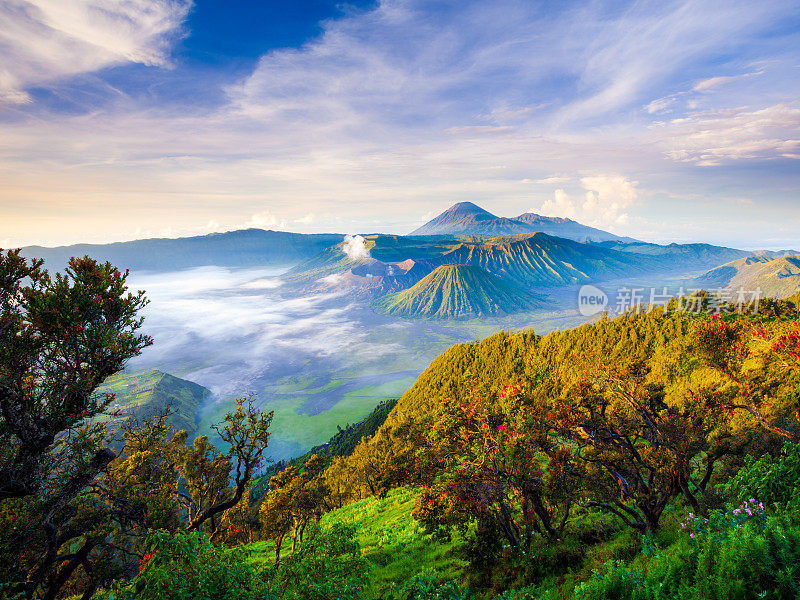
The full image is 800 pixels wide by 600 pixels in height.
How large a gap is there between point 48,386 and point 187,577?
31.8ft

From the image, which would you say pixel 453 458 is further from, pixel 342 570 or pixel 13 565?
pixel 13 565

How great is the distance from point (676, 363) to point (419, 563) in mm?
64831

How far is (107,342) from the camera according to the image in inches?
465

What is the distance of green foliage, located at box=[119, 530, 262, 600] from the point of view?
6.32 m

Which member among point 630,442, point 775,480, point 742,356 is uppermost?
point 742,356

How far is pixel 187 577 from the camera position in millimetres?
6770

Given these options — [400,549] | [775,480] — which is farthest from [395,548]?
[775,480]

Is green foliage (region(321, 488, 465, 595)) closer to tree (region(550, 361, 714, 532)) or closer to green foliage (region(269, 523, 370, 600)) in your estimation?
green foliage (region(269, 523, 370, 600))

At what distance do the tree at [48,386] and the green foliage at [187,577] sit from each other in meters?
7.31

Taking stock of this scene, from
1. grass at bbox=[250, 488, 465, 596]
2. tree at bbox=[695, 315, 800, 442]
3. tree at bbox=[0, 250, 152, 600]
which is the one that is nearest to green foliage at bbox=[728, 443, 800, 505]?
tree at bbox=[695, 315, 800, 442]

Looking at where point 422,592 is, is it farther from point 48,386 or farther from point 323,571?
point 48,386

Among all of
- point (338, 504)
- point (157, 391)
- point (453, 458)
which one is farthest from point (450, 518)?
point (157, 391)

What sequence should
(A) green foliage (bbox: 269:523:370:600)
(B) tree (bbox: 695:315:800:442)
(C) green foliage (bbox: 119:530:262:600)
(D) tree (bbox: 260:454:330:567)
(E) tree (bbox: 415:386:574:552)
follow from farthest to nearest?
(D) tree (bbox: 260:454:330:567) → (B) tree (bbox: 695:315:800:442) → (E) tree (bbox: 415:386:574:552) → (A) green foliage (bbox: 269:523:370:600) → (C) green foliage (bbox: 119:530:262:600)

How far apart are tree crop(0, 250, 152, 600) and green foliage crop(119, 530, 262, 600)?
288 inches
